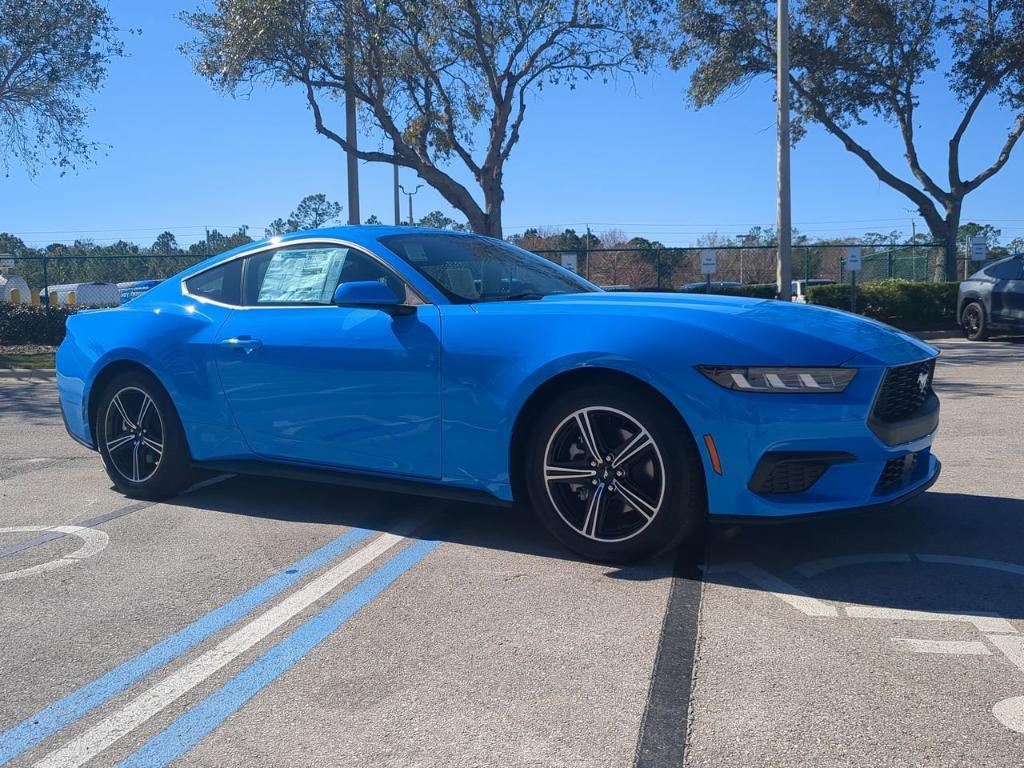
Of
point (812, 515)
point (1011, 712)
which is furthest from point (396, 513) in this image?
point (1011, 712)

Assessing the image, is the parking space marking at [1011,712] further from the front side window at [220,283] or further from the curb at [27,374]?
the curb at [27,374]

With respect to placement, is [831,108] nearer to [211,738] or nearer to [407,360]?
[407,360]

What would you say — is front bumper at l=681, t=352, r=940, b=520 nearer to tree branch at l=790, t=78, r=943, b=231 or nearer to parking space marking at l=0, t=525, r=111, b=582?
parking space marking at l=0, t=525, r=111, b=582

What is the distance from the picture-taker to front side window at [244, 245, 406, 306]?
4.71 meters

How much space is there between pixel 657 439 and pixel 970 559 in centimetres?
145

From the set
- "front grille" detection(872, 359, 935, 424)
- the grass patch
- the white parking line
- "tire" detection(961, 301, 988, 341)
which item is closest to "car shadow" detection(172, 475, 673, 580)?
the white parking line

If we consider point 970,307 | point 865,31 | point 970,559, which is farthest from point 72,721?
point 865,31

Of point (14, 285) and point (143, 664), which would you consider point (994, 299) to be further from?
point (14, 285)

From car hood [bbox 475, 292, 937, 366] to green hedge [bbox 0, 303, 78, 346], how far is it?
53.5 ft

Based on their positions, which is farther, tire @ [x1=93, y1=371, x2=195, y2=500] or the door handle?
tire @ [x1=93, y1=371, x2=195, y2=500]

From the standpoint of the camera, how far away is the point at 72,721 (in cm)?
270

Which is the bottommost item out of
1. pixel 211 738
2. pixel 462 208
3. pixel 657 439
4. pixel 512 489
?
pixel 211 738

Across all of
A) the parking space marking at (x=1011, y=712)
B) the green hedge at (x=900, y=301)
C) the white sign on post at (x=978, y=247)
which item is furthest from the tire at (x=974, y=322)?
the parking space marking at (x=1011, y=712)

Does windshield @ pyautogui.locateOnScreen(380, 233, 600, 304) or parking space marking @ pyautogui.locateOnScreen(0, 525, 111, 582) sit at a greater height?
windshield @ pyautogui.locateOnScreen(380, 233, 600, 304)
